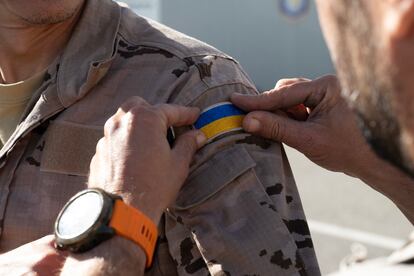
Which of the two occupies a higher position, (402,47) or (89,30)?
(402,47)

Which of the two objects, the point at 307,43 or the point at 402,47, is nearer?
the point at 402,47

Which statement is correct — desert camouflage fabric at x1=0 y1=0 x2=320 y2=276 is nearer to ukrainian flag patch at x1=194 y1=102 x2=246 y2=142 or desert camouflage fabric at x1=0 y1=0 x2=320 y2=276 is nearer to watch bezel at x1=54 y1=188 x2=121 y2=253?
ukrainian flag patch at x1=194 y1=102 x2=246 y2=142

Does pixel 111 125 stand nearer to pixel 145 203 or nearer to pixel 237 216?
pixel 145 203

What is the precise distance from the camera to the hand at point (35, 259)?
6.97 ft

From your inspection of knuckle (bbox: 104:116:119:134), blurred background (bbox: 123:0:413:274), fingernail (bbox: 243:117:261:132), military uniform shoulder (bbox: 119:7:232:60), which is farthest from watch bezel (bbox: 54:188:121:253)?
blurred background (bbox: 123:0:413:274)

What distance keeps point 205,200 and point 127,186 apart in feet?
0.77

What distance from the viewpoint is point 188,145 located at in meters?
2.23

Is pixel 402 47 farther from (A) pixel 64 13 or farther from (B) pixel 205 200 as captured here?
(A) pixel 64 13

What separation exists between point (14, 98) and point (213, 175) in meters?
0.66

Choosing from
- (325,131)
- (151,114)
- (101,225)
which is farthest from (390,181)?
(101,225)

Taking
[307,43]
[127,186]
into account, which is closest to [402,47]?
[127,186]

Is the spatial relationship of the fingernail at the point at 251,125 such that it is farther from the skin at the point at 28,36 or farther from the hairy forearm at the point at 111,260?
the skin at the point at 28,36

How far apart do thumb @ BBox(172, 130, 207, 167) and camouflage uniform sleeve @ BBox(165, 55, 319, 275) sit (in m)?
0.04

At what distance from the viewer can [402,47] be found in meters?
1.26
